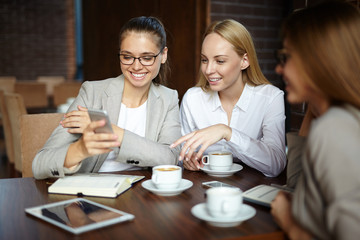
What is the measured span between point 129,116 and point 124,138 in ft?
1.09

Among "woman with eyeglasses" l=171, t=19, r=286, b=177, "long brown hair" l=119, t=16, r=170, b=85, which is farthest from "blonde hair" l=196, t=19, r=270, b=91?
"long brown hair" l=119, t=16, r=170, b=85

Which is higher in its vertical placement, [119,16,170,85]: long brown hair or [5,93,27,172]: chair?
[119,16,170,85]: long brown hair

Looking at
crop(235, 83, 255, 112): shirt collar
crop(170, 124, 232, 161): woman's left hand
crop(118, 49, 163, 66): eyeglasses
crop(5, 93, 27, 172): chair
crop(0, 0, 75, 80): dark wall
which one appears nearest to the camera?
crop(170, 124, 232, 161): woman's left hand

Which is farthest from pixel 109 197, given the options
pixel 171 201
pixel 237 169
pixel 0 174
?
pixel 0 174

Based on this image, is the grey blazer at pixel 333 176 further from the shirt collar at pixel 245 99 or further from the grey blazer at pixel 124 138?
the shirt collar at pixel 245 99

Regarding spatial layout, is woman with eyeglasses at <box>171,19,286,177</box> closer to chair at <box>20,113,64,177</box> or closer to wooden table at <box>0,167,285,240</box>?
wooden table at <box>0,167,285,240</box>

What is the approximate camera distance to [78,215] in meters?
1.04

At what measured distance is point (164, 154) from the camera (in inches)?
62.4

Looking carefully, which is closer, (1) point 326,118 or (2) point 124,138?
(1) point 326,118

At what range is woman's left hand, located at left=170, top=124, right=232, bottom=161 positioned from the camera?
4.58 ft

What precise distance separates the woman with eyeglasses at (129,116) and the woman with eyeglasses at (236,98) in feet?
0.54

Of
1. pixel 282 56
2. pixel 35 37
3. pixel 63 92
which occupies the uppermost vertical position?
pixel 35 37

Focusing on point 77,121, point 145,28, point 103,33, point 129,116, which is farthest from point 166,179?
point 103,33

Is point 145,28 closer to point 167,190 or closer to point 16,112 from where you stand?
point 167,190
